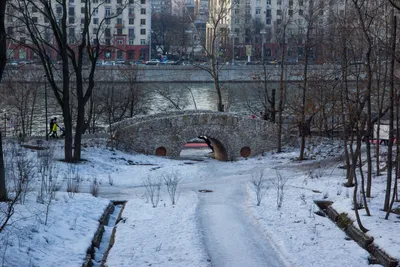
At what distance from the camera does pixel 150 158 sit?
2336 centimetres

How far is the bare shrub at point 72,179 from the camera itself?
14.2m

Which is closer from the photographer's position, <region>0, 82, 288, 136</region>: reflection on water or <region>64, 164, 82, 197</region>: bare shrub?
<region>64, 164, 82, 197</region>: bare shrub

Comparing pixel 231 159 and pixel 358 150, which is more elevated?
pixel 358 150

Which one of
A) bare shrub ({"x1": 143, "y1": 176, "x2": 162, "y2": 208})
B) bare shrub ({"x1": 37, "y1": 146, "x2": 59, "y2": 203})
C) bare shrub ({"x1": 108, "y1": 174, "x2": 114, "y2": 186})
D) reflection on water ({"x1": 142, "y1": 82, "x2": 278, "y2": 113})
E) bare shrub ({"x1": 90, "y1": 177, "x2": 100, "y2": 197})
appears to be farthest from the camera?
reflection on water ({"x1": 142, "y1": 82, "x2": 278, "y2": 113})

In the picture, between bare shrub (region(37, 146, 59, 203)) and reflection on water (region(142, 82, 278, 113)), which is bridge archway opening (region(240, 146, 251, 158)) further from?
reflection on water (region(142, 82, 278, 113))

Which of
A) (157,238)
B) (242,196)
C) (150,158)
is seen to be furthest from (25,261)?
(150,158)

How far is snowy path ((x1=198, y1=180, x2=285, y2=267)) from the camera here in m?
10.1

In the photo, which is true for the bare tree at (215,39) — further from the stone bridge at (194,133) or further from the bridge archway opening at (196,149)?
the stone bridge at (194,133)

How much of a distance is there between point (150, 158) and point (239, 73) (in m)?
37.4

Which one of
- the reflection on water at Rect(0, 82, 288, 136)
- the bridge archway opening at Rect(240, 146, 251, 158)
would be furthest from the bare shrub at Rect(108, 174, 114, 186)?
the reflection on water at Rect(0, 82, 288, 136)

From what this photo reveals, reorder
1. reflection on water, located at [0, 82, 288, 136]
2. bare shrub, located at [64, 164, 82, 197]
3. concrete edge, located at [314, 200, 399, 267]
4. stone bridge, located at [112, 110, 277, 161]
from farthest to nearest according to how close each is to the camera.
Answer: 1. reflection on water, located at [0, 82, 288, 136]
2. stone bridge, located at [112, 110, 277, 161]
3. bare shrub, located at [64, 164, 82, 197]
4. concrete edge, located at [314, 200, 399, 267]

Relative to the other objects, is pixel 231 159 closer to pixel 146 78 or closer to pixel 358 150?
pixel 358 150

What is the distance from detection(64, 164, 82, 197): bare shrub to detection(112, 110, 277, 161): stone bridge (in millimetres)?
5929

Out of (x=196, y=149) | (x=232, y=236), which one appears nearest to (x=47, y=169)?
(x=232, y=236)
